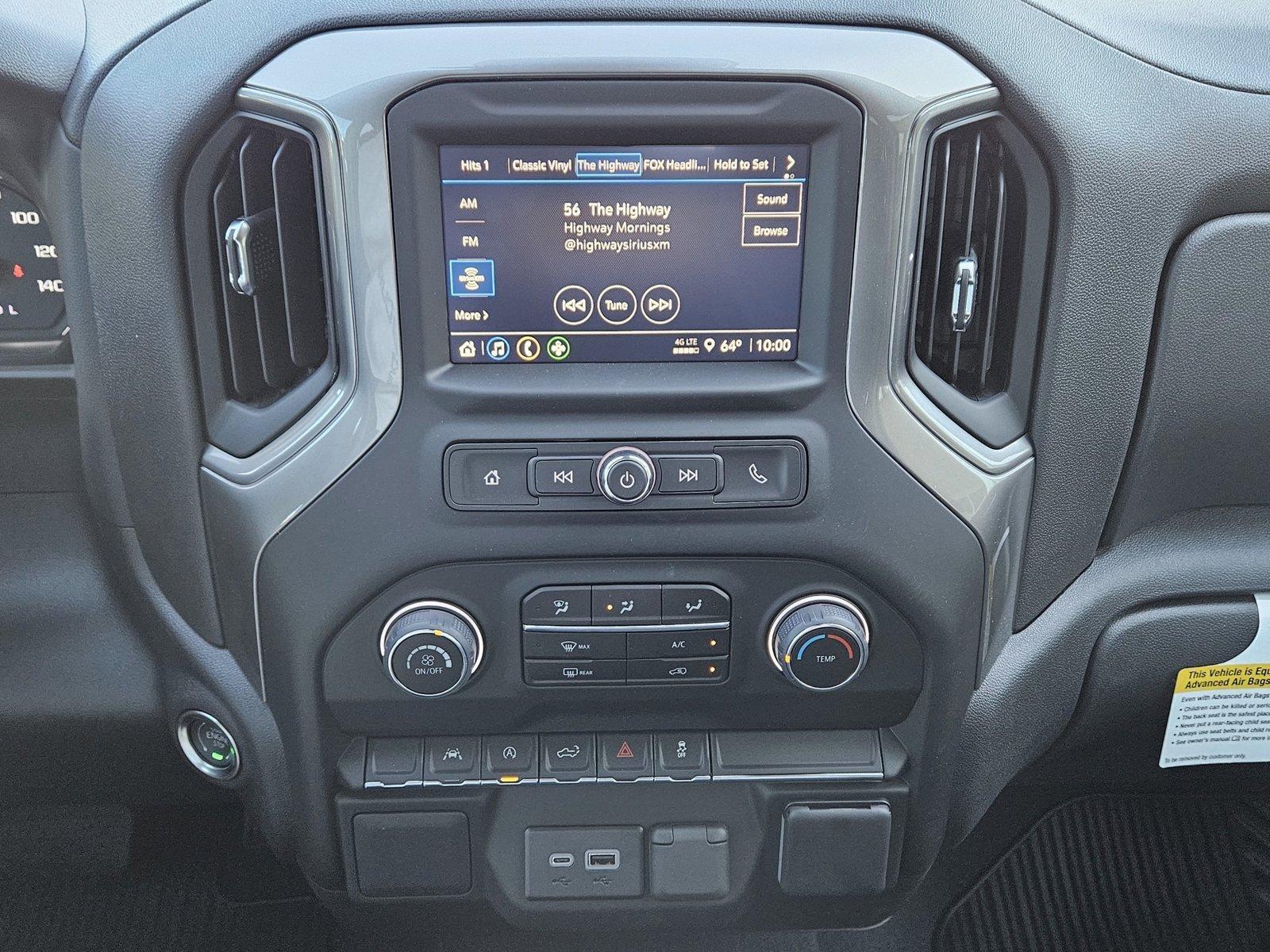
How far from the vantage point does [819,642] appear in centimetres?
110

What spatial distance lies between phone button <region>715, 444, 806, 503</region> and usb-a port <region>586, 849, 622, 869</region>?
1.47 ft

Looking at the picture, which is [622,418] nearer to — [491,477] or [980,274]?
[491,477]

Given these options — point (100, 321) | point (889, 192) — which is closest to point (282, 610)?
point (100, 321)

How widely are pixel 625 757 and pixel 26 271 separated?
0.78m

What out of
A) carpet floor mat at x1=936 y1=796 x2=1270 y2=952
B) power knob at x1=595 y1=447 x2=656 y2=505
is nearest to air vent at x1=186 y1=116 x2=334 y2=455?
power knob at x1=595 y1=447 x2=656 y2=505

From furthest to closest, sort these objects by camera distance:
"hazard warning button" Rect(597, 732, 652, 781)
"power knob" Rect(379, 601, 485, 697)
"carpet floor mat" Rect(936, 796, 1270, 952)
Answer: "carpet floor mat" Rect(936, 796, 1270, 952), "hazard warning button" Rect(597, 732, 652, 781), "power knob" Rect(379, 601, 485, 697)

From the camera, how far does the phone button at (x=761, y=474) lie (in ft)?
3.43

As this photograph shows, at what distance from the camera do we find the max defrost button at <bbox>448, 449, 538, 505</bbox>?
40.7 inches

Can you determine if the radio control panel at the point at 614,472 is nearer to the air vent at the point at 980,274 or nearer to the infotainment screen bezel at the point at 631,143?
the infotainment screen bezel at the point at 631,143

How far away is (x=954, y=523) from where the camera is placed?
109 centimetres

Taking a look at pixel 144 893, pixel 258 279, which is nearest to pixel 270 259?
pixel 258 279

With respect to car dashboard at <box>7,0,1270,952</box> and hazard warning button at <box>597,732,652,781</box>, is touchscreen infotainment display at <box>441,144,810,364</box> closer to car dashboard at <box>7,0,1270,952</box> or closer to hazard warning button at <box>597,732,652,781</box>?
car dashboard at <box>7,0,1270,952</box>

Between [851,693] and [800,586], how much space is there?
0.47 feet

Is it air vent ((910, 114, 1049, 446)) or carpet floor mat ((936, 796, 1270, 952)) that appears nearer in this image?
A: air vent ((910, 114, 1049, 446))
